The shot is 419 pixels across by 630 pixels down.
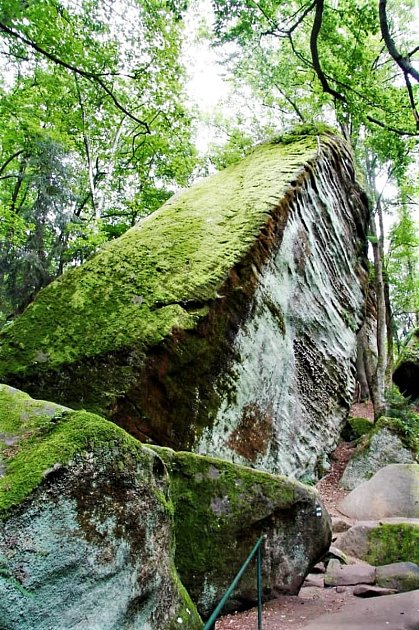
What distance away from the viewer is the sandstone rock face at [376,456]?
10516 millimetres

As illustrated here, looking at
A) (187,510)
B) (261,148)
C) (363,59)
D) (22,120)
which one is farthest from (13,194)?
(187,510)

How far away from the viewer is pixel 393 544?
6.39 meters

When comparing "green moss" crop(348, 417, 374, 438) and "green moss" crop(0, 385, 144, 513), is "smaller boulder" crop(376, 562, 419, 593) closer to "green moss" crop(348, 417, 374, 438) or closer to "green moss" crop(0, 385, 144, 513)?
"green moss" crop(0, 385, 144, 513)

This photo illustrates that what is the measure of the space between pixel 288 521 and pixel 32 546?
128 inches

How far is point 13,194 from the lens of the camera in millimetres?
18344

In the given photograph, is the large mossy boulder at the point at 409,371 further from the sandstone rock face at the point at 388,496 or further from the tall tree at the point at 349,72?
the sandstone rock face at the point at 388,496

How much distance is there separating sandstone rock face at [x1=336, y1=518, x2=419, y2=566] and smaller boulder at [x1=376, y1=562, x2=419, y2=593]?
483 millimetres

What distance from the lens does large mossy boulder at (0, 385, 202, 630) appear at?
1.92 meters

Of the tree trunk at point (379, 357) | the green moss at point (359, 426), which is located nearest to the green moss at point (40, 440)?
the tree trunk at point (379, 357)

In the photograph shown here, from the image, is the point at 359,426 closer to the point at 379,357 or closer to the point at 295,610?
the point at 379,357

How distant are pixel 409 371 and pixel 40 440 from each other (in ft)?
57.1

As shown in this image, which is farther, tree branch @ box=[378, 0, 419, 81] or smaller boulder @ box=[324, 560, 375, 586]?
smaller boulder @ box=[324, 560, 375, 586]

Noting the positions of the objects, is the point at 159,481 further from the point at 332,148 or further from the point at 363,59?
the point at 363,59

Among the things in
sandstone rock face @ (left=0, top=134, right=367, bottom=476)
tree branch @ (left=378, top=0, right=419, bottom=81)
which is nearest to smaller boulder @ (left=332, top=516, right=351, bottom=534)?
sandstone rock face @ (left=0, top=134, right=367, bottom=476)
